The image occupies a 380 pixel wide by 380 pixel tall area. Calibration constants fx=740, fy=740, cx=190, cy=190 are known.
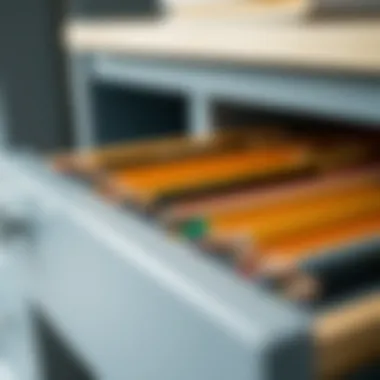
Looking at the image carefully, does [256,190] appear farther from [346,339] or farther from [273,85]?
[346,339]

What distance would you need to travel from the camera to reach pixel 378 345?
0.85 ft

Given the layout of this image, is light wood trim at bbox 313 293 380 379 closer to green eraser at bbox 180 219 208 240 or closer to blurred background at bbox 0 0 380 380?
blurred background at bbox 0 0 380 380

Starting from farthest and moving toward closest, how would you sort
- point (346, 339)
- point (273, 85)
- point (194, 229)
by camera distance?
point (273, 85) → point (194, 229) → point (346, 339)

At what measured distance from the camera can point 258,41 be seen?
459mm

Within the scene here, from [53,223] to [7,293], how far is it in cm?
14

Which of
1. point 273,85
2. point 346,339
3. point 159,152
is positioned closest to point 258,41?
point 273,85

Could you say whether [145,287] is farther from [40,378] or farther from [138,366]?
[40,378]

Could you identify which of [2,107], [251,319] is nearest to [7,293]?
[251,319]

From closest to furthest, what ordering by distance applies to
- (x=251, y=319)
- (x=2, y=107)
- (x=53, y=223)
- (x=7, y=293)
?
(x=251, y=319) < (x=53, y=223) < (x=7, y=293) < (x=2, y=107)

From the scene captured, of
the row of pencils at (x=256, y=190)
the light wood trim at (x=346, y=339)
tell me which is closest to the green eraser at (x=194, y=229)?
the row of pencils at (x=256, y=190)

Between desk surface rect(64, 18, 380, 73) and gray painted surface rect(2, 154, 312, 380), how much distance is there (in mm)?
136

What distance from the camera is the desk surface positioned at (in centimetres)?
37

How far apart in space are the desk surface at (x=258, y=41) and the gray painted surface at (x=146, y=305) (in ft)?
0.44

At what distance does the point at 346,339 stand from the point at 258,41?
0.25m
